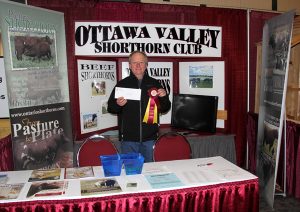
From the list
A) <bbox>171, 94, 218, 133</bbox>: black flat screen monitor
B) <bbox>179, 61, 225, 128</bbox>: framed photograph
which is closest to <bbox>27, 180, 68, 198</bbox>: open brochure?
<bbox>171, 94, 218, 133</bbox>: black flat screen monitor

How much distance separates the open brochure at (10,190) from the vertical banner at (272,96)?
7.40 ft

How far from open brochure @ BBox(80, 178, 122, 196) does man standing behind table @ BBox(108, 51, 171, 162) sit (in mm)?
902

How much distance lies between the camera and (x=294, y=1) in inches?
183

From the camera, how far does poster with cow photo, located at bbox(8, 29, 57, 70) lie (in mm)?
2861

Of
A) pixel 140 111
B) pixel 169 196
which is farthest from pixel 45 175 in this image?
pixel 140 111

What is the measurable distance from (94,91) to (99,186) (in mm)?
1921

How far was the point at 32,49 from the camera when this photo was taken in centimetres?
303

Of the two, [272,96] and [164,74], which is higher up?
[164,74]

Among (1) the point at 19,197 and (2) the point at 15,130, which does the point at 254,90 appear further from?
(1) the point at 19,197

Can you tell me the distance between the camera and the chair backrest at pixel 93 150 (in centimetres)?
256

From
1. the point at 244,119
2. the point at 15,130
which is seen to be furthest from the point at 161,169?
the point at 244,119

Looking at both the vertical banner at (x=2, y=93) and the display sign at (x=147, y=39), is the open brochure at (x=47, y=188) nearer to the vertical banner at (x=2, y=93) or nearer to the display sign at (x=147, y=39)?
the vertical banner at (x=2, y=93)

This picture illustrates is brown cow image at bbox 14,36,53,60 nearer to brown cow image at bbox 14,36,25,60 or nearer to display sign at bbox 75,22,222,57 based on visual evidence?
brown cow image at bbox 14,36,25,60

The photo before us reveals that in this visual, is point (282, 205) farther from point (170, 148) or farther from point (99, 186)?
point (99, 186)
